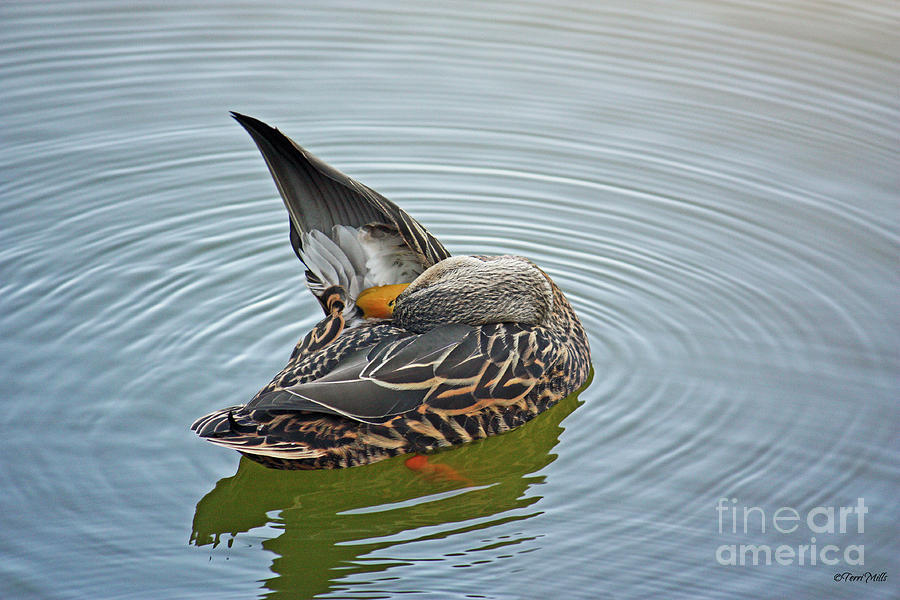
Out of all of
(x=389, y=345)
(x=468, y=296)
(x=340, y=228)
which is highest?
(x=340, y=228)

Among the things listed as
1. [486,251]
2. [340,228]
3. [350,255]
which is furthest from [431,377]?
[486,251]

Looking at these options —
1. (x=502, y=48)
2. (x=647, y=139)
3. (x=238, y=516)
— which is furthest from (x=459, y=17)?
(x=238, y=516)

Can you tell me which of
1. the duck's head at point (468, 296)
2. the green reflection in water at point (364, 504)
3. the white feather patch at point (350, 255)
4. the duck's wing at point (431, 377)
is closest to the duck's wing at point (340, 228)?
the white feather patch at point (350, 255)

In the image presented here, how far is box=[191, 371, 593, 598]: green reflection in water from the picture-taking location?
5.29 metres

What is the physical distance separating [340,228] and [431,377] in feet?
3.67

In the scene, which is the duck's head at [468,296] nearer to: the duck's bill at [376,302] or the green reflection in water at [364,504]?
the duck's bill at [376,302]

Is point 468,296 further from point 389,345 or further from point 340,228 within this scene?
point 340,228

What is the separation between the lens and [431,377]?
590 centimetres

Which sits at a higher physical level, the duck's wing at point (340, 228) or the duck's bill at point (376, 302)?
the duck's wing at point (340, 228)

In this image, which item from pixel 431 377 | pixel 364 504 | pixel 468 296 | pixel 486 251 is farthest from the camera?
pixel 486 251

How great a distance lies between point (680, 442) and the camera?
19.8ft

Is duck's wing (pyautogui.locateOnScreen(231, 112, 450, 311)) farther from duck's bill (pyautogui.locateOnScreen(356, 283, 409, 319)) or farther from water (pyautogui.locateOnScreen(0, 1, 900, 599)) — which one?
water (pyautogui.locateOnScreen(0, 1, 900, 599))

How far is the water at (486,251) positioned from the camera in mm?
5344

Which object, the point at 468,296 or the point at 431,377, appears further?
the point at 468,296
